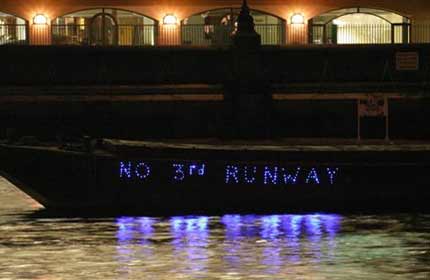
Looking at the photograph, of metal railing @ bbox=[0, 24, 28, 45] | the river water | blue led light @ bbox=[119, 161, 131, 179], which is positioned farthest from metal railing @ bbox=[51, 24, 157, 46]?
blue led light @ bbox=[119, 161, 131, 179]

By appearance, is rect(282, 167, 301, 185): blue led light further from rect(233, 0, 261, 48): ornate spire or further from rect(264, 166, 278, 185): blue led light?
rect(233, 0, 261, 48): ornate spire

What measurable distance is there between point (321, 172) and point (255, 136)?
346 inches

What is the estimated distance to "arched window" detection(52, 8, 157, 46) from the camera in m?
46.8

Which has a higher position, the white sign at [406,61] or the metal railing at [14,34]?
the metal railing at [14,34]

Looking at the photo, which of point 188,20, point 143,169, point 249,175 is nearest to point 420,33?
point 188,20

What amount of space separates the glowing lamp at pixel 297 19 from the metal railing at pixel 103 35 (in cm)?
620

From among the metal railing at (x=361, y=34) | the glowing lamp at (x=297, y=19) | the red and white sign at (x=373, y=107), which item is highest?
the glowing lamp at (x=297, y=19)

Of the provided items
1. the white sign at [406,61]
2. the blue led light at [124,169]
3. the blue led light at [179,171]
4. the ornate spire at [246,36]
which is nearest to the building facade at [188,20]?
the white sign at [406,61]

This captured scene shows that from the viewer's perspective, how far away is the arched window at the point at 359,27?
45938 millimetres

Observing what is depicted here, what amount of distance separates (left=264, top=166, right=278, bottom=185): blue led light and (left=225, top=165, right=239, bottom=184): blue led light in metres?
0.44

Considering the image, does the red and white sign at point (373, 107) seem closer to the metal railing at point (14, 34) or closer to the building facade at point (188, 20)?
the building facade at point (188, 20)

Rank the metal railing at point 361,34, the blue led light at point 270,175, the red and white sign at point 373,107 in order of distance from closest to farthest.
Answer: the blue led light at point 270,175 < the red and white sign at point 373,107 < the metal railing at point 361,34

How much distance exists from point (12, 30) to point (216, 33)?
8.99 m

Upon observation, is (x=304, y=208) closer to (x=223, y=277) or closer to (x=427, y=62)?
(x=223, y=277)
